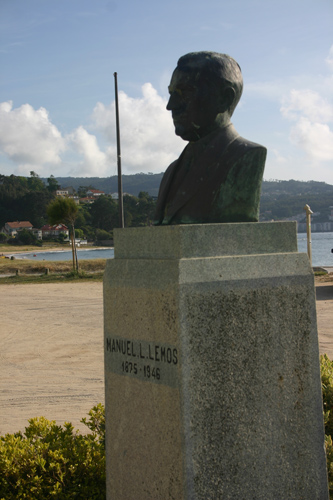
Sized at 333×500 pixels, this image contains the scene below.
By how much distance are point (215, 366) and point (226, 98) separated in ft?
5.76

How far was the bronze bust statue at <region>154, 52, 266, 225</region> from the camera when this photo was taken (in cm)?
390

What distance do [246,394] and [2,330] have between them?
9774mm

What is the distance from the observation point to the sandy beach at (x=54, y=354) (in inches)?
278

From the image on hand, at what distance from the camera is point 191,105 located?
4.05 m

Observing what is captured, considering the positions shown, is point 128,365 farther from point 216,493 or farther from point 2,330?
point 2,330

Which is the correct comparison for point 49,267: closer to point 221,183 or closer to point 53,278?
point 53,278

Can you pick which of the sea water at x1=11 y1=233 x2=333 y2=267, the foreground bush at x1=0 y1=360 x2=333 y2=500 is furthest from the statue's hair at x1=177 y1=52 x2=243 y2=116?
the sea water at x1=11 y1=233 x2=333 y2=267

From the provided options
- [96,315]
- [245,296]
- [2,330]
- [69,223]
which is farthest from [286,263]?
[69,223]

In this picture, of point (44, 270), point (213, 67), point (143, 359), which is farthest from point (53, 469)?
point (44, 270)

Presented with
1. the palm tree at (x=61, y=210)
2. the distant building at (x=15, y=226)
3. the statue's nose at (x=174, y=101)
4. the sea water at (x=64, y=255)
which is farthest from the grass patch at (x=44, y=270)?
the distant building at (x=15, y=226)

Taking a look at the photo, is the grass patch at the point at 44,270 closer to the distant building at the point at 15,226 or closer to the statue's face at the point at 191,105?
the statue's face at the point at 191,105

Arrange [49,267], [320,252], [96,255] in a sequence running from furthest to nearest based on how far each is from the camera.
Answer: [320,252] → [96,255] → [49,267]

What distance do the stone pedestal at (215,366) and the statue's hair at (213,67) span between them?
1.00 meters

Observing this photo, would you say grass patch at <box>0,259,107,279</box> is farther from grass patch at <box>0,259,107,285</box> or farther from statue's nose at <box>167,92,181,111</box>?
statue's nose at <box>167,92,181,111</box>
